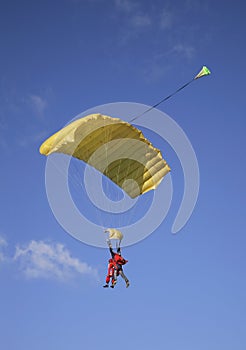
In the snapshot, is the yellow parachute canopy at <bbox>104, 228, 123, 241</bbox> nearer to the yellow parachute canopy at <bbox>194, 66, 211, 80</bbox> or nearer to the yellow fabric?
the yellow fabric

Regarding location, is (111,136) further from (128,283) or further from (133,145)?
(128,283)

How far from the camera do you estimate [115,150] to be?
890 inches

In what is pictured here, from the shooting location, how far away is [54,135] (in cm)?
2045

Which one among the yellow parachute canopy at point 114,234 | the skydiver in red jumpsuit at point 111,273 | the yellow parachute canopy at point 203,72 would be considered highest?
the yellow parachute canopy at point 203,72

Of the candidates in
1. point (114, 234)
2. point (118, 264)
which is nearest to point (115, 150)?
point (114, 234)

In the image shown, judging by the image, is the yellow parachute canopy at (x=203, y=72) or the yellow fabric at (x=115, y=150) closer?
the yellow parachute canopy at (x=203, y=72)

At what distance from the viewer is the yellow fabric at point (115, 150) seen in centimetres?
2009

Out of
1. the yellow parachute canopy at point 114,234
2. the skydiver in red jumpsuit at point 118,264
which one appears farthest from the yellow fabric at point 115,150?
the skydiver in red jumpsuit at point 118,264

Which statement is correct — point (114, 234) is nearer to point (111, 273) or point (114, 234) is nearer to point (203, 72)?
point (111, 273)

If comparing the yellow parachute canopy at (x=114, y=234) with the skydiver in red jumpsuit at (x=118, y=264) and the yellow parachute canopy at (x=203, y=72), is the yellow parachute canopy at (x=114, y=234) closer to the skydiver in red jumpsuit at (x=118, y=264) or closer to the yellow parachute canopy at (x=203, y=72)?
the skydiver in red jumpsuit at (x=118, y=264)

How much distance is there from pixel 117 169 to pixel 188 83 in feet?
24.6

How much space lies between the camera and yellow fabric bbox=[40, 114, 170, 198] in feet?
65.9

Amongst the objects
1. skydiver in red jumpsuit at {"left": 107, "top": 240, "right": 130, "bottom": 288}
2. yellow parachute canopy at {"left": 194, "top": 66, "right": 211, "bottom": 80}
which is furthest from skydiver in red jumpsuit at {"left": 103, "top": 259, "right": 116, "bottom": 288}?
yellow parachute canopy at {"left": 194, "top": 66, "right": 211, "bottom": 80}

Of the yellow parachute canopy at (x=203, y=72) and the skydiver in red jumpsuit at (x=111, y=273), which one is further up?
the yellow parachute canopy at (x=203, y=72)
